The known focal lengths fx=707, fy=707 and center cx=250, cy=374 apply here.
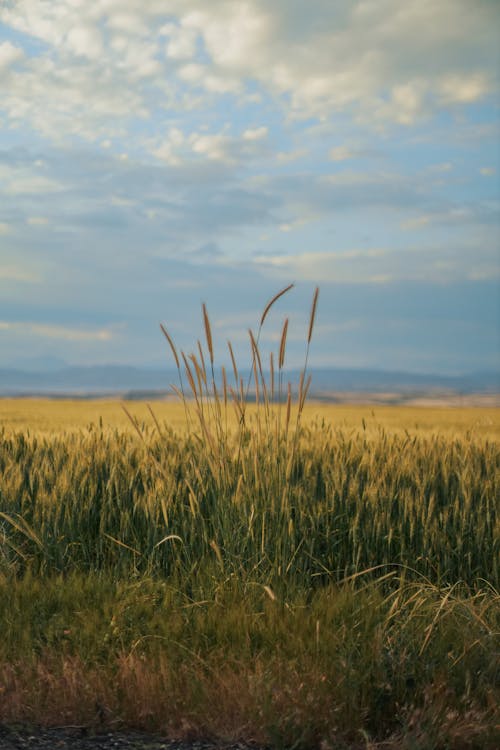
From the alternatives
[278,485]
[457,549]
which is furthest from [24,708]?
[457,549]

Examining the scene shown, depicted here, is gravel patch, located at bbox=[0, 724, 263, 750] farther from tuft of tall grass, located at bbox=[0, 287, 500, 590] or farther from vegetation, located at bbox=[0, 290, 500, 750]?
tuft of tall grass, located at bbox=[0, 287, 500, 590]

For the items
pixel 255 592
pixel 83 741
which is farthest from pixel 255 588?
pixel 83 741

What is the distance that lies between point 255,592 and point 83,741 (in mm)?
1286

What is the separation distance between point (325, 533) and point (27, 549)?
86.7 inches

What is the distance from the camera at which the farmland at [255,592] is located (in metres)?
3.00

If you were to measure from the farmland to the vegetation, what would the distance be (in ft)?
0.05

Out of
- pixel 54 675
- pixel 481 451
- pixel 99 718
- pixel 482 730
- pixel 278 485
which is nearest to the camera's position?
pixel 482 730

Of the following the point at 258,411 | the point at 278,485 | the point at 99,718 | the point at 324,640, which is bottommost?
the point at 99,718

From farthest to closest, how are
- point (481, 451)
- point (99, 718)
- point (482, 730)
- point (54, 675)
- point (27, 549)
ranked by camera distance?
point (481, 451), point (27, 549), point (54, 675), point (99, 718), point (482, 730)

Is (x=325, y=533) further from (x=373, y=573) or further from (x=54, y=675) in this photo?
(x=54, y=675)

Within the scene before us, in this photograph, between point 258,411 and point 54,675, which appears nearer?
point 54,675

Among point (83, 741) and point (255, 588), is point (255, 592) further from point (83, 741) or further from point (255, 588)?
point (83, 741)

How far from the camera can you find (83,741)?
2904 millimetres

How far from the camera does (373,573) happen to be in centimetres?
466
